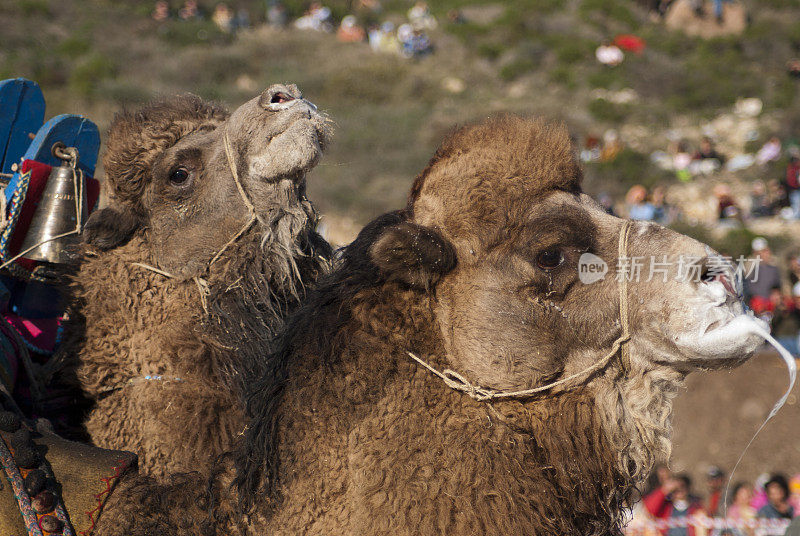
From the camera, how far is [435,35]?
107ft

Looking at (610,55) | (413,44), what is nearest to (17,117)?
(610,55)

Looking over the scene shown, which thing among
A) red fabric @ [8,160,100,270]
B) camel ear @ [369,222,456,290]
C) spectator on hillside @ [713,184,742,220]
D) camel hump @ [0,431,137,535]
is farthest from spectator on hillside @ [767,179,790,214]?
camel hump @ [0,431,137,535]

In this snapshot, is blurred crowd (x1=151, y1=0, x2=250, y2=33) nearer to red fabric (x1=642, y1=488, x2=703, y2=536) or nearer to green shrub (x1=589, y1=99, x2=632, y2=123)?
green shrub (x1=589, y1=99, x2=632, y2=123)

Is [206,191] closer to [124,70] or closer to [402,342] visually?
[402,342]

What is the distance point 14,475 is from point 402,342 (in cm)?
132

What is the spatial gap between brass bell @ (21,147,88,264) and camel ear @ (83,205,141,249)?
0.61ft

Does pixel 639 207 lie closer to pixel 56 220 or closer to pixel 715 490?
pixel 715 490

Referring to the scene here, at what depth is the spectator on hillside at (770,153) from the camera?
19109 mm

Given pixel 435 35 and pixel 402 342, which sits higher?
pixel 402 342

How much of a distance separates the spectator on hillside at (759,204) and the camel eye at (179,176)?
1560 centimetres

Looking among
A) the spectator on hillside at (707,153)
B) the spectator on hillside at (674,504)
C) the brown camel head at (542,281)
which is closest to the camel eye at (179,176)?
the brown camel head at (542,281)

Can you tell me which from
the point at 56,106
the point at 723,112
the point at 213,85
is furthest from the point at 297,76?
the point at 723,112

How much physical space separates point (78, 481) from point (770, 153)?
19.5 metres

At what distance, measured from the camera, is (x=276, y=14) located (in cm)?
3222
